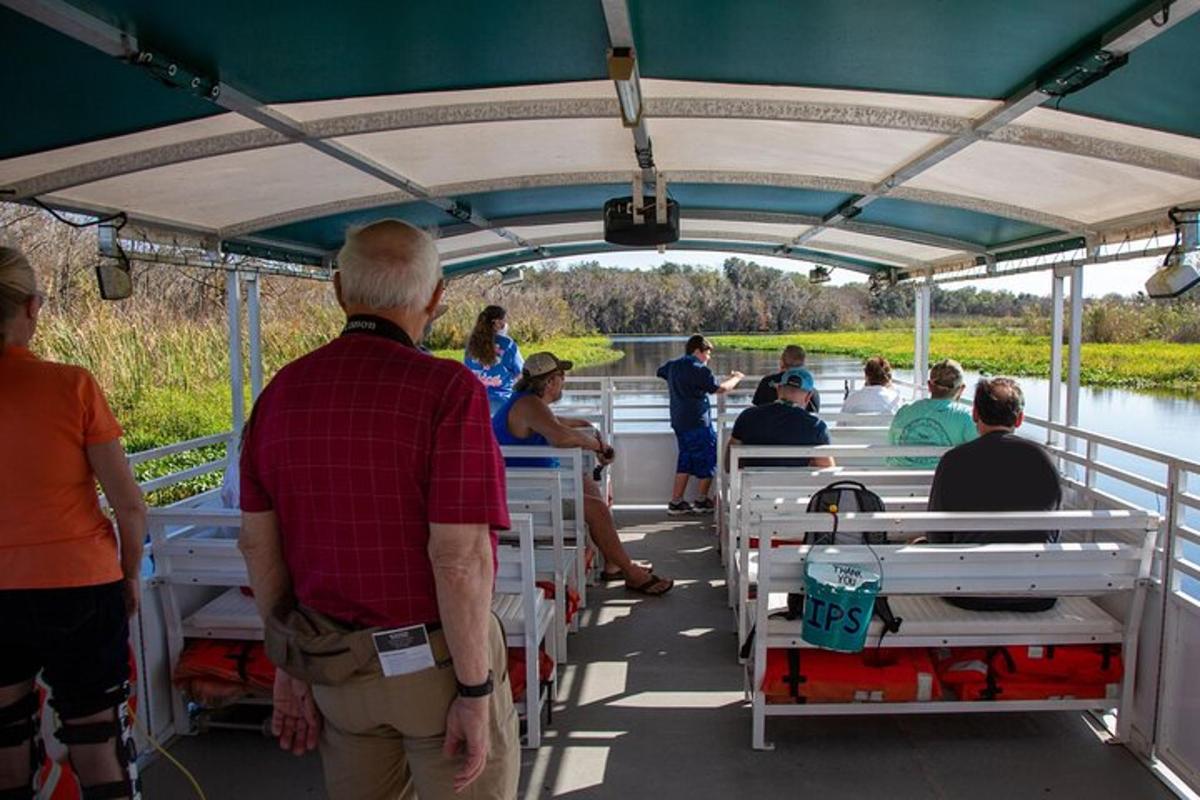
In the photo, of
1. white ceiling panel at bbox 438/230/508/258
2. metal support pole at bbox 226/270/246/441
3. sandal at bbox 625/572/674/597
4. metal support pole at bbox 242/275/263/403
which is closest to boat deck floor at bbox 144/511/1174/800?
sandal at bbox 625/572/674/597

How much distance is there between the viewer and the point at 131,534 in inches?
91.7

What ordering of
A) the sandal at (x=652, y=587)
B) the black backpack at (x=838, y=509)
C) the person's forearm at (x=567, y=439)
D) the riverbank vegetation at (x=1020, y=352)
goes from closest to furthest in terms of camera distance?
the black backpack at (x=838, y=509)
the person's forearm at (x=567, y=439)
the sandal at (x=652, y=587)
the riverbank vegetation at (x=1020, y=352)

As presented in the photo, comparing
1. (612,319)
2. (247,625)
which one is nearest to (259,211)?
(247,625)

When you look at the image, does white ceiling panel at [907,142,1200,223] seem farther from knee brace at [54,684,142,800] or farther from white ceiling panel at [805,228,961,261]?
knee brace at [54,684,142,800]

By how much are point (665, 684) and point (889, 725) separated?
97 cm

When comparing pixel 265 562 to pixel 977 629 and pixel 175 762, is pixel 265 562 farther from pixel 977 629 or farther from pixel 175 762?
pixel 977 629

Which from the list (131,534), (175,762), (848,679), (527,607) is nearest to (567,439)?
(527,607)

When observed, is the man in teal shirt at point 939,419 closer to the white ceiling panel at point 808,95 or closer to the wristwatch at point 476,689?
the white ceiling panel at point 808,95

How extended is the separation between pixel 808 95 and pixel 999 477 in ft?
5.73

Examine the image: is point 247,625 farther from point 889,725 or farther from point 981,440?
point 981,440

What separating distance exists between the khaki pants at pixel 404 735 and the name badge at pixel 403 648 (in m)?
0.02

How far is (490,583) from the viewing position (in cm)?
158

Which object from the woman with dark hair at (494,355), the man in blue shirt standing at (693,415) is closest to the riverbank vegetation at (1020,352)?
the man in blue shirt standing at (693,415)

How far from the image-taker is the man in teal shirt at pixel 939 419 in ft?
15.0
